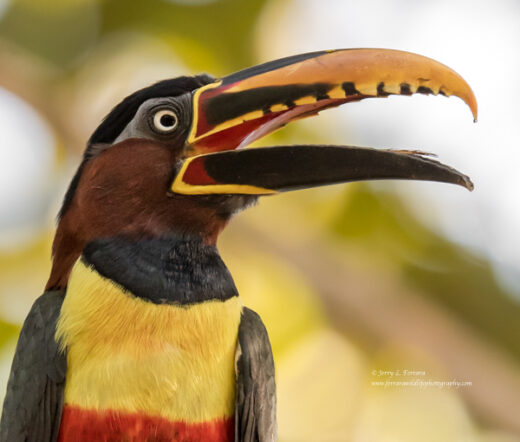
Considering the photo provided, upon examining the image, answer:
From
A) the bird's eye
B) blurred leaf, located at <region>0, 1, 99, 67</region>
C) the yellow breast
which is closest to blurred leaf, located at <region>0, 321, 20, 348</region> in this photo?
blurred leaf, located at <region>0, 1, 99, 67</region>

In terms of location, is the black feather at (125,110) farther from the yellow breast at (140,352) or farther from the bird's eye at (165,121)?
the yellow breast at (140,352)

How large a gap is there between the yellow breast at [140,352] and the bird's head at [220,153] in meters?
0.24

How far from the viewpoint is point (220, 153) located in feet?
8.12

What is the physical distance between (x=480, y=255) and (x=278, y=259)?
1382 mm

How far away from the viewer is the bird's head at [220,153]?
238 centimetres

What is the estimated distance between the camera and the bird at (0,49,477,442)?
7.76 feet

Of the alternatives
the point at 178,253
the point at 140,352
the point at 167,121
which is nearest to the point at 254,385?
the point at 140,352

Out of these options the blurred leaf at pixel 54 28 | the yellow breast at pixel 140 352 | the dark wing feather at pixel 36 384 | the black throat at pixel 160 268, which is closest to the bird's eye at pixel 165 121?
the black throat at pixel 160 268

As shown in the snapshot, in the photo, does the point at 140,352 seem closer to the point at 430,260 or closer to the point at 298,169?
the point at 298,169

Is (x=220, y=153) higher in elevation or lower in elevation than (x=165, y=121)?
lower

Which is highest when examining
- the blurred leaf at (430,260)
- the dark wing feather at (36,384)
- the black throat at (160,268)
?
the blurred leaf at (430,260)

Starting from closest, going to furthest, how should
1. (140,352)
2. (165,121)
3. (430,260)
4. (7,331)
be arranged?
(140,352) < (165,121) < (7,331) < (430,260)

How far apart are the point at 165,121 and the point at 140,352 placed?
0.84 m

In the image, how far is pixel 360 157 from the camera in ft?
7.85
